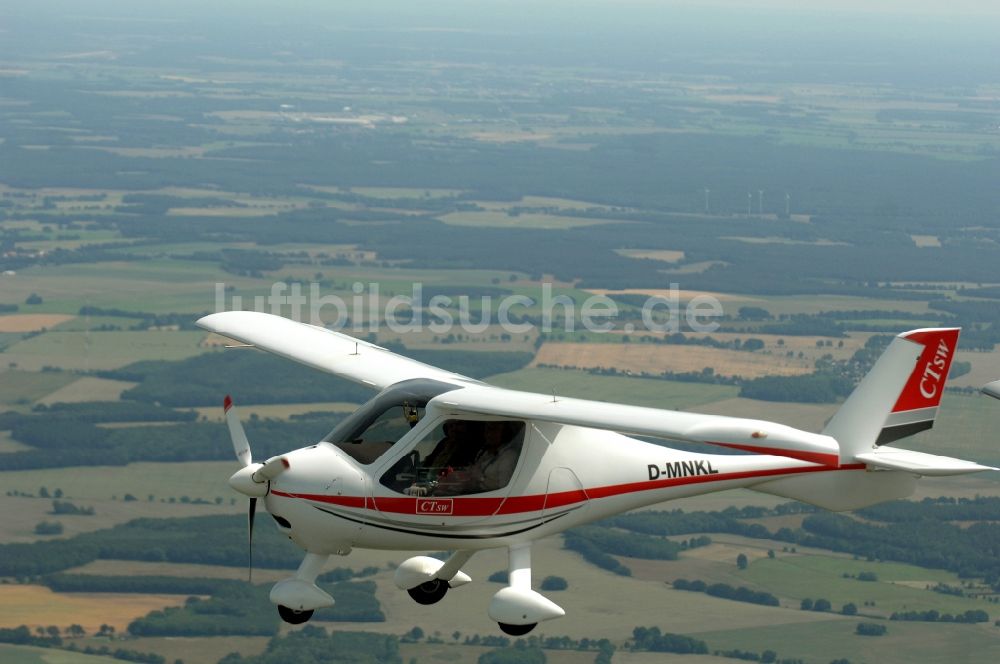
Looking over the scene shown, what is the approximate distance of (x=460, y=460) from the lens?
30.5 metres

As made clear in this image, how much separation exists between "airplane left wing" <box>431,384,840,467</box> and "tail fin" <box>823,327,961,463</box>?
0.55 metres

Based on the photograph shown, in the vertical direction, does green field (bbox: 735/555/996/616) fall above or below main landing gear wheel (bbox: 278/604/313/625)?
below

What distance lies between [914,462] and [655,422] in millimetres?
4656

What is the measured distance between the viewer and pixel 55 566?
143 meters

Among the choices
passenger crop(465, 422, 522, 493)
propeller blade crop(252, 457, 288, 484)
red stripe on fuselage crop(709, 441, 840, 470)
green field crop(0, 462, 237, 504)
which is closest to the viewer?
red stripe on fuselage crop(709, 441, 840, 470)

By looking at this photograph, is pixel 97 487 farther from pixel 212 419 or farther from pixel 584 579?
pixel 584 579

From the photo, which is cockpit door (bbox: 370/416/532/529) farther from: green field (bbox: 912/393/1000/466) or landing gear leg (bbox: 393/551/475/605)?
green field (bbox: 912/393/1000/466)

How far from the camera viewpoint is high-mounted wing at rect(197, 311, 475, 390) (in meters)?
34.0

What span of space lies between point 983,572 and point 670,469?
128172 mm

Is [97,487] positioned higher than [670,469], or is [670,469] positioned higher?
[670,469]

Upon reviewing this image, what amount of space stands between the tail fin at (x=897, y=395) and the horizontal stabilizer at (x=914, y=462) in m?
0.22

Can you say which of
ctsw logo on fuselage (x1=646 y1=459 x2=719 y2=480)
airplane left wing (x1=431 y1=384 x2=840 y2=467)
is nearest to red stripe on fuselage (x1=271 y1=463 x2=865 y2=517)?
ctsw logo on fuselage (x1=646 y1=459 x2=719 y2=480)

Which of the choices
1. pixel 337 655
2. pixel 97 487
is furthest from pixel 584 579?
pixel 97 487

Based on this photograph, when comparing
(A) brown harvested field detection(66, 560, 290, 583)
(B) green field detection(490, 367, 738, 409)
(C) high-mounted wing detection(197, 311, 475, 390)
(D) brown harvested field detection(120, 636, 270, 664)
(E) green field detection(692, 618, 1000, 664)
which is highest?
(C) high-mounted wing detection(197, 311, 475, 390)
